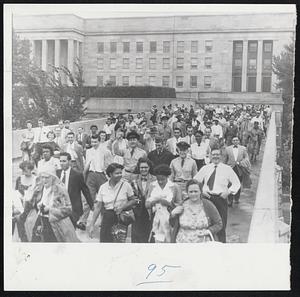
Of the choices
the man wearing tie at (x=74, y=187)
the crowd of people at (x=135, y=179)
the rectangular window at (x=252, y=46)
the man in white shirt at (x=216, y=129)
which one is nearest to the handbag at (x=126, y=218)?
the crowd of people at (x=135, y=179)

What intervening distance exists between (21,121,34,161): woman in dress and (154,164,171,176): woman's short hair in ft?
3.32

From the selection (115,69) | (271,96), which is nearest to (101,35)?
(115,69)

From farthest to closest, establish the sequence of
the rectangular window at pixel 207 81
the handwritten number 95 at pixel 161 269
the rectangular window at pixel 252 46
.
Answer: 1. the rectangular window at pixel 207 81
2. the rectangular window at pixel 252 46
3. the handwritten number 95 at pixel 161 269

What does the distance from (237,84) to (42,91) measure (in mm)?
→ 1571

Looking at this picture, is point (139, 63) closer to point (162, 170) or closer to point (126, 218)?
point (162, 170)

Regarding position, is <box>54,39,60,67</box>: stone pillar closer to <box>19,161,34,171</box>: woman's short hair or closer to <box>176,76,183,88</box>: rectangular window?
<box>19,161,34,171</box>: woman's short hair

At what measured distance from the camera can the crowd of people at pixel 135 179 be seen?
6738mm

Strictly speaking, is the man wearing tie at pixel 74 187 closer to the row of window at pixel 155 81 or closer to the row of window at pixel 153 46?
the row of window at pixel 155 81

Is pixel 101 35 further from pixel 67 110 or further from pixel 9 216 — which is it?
pixel 9 216

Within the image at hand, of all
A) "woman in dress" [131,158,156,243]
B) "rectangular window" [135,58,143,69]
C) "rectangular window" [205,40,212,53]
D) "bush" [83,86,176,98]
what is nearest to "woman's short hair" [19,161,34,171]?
"bush" [83,86,176,98]

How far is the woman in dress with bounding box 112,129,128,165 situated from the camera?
682 cm

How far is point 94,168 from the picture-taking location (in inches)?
269

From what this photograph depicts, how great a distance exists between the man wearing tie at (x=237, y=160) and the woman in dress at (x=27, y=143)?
1.56 meters

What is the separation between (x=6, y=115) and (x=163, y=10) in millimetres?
1488
